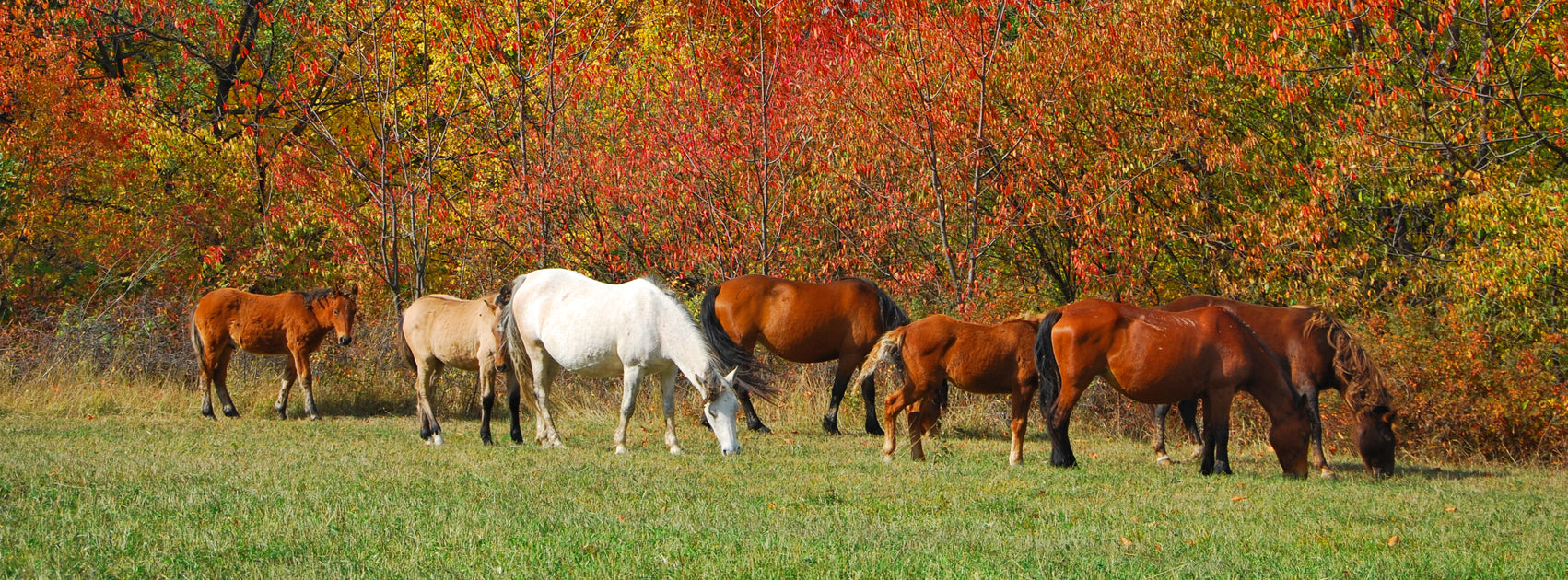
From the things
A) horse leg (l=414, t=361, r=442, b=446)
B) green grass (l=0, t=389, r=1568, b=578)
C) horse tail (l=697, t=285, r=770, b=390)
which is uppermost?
horse tail (l=697, t=285, r=770, b=390)

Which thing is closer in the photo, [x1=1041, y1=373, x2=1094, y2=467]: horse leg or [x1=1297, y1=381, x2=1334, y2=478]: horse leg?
[x1=1041, y1=373, x2=1094, y2=467]: horse leg

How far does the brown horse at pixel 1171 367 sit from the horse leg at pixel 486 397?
5080 millimetres

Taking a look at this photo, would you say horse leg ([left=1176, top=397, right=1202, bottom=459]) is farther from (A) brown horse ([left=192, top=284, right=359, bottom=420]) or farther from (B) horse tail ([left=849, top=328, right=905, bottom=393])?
(A) brown horse ([left=192, top=284, right=359, bottom=420])

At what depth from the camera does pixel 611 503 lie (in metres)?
7.41

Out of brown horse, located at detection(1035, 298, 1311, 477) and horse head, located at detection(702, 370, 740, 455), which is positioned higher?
brown horse, located at detection(1035, 298, 1311, 477)

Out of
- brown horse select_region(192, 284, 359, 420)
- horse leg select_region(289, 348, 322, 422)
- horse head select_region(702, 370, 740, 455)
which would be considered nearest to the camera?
horse head select_region(702, 370, 740, 455)

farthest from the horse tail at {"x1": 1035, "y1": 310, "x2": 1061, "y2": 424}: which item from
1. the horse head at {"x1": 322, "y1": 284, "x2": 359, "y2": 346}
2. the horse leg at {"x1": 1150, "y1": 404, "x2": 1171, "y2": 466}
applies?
the horse head at {"x1": 322, "y1": 284, "x2": 359, "y2": 346}

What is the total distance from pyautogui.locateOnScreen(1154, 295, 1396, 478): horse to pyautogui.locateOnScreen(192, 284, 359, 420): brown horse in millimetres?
9995

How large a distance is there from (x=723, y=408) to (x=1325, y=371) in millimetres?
5055

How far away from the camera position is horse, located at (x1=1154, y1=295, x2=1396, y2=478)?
10.0m

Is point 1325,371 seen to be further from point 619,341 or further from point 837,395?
point 619,341

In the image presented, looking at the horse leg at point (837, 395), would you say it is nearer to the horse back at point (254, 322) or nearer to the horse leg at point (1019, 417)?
the horse leg at point (1019, 417)

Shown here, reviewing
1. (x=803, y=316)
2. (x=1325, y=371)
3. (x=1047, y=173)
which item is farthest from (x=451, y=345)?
(x=1325, y=371)

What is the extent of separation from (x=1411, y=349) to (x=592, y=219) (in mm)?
10781
